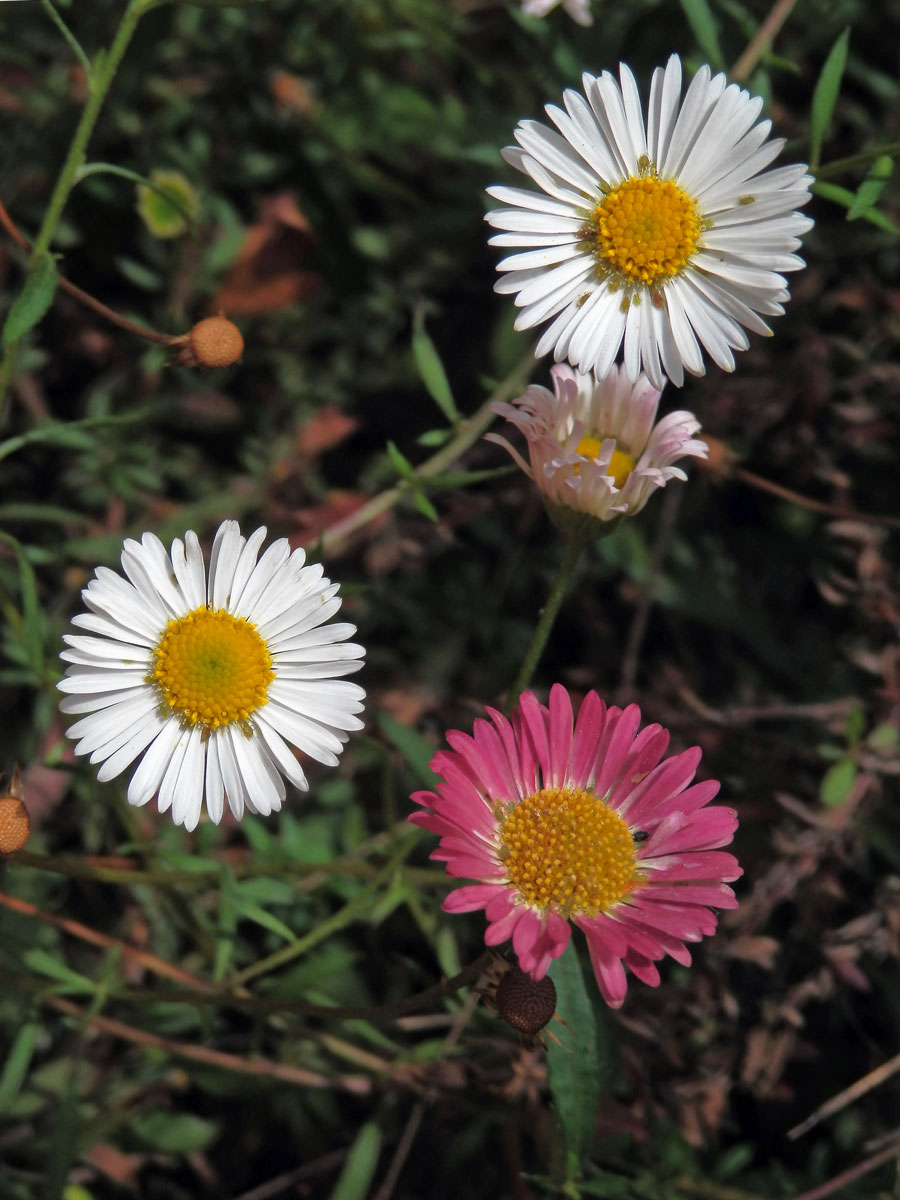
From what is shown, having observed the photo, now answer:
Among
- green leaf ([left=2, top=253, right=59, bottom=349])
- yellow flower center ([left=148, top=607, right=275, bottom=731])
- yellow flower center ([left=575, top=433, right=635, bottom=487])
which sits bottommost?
yellow flower center ([left=148, top=607, right=275, bottom=731])

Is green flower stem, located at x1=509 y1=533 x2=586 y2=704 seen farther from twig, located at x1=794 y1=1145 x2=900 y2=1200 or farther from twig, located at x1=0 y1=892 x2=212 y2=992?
twig, located at x1=794 y1=1145 x2=900 y2=1200

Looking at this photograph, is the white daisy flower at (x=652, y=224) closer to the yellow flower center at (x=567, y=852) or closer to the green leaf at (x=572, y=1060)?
the yellow flower center at (x=567, y=852)

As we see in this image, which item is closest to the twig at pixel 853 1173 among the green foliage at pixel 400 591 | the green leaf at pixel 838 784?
the green foliage at pixel 400 591

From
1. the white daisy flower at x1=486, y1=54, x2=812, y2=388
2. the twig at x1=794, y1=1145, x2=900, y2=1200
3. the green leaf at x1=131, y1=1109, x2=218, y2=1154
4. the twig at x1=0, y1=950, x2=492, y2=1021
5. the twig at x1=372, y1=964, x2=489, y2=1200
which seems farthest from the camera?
the green leaf at x1=131, y1=1109, x2=218, y2=1154

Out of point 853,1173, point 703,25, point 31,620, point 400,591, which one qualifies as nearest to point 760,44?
point 703,25

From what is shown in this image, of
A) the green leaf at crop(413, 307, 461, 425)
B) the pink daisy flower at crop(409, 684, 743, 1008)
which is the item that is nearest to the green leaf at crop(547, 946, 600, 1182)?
the pink daisy flower at crop(409, 684, 743, 1008)
